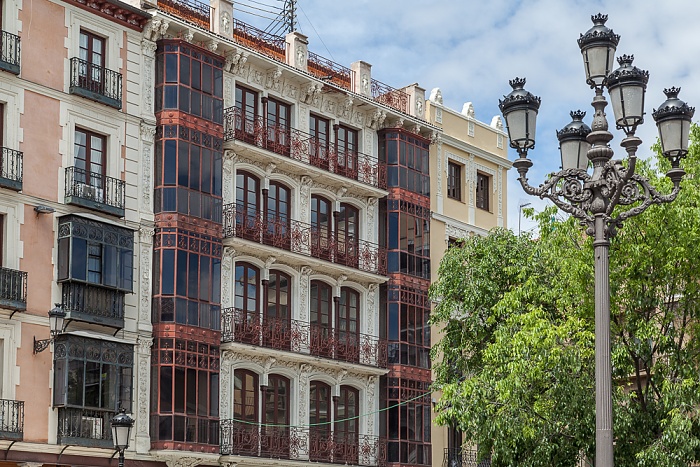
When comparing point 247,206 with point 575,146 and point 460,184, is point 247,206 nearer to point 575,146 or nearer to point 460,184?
point 460,184

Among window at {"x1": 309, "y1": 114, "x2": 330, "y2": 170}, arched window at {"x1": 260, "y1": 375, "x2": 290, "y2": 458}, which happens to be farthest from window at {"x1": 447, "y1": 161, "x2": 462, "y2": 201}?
arched window at {"x1": 260, "y1": 375, "x2": 290, "y2": 458}

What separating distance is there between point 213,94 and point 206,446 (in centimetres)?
886

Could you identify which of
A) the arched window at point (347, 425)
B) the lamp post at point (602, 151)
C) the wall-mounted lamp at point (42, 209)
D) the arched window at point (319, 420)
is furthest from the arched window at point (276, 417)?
the lamp post at point (602, 151)

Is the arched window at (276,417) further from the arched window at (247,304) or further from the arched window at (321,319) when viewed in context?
the arched window at (247,304)

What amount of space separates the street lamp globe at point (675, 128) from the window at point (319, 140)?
2014 centimetres

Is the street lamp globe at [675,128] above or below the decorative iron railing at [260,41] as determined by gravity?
below

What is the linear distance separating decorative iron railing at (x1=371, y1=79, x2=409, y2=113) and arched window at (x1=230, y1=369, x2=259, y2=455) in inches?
392

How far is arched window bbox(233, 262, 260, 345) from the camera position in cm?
3200

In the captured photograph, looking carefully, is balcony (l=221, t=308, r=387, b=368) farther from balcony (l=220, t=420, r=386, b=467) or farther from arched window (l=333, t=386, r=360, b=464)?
balcony (l=220, t=420, r=386, b=467)

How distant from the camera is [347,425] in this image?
35.3 metres

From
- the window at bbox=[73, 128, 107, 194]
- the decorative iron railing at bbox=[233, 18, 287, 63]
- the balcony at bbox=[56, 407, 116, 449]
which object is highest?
the decorative iron railing at bbox=[233, 18, 287, 63]

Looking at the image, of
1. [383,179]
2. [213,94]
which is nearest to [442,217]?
[383,179]

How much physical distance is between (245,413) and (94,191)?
7.19 meters

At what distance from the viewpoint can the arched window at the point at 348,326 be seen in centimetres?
3500
